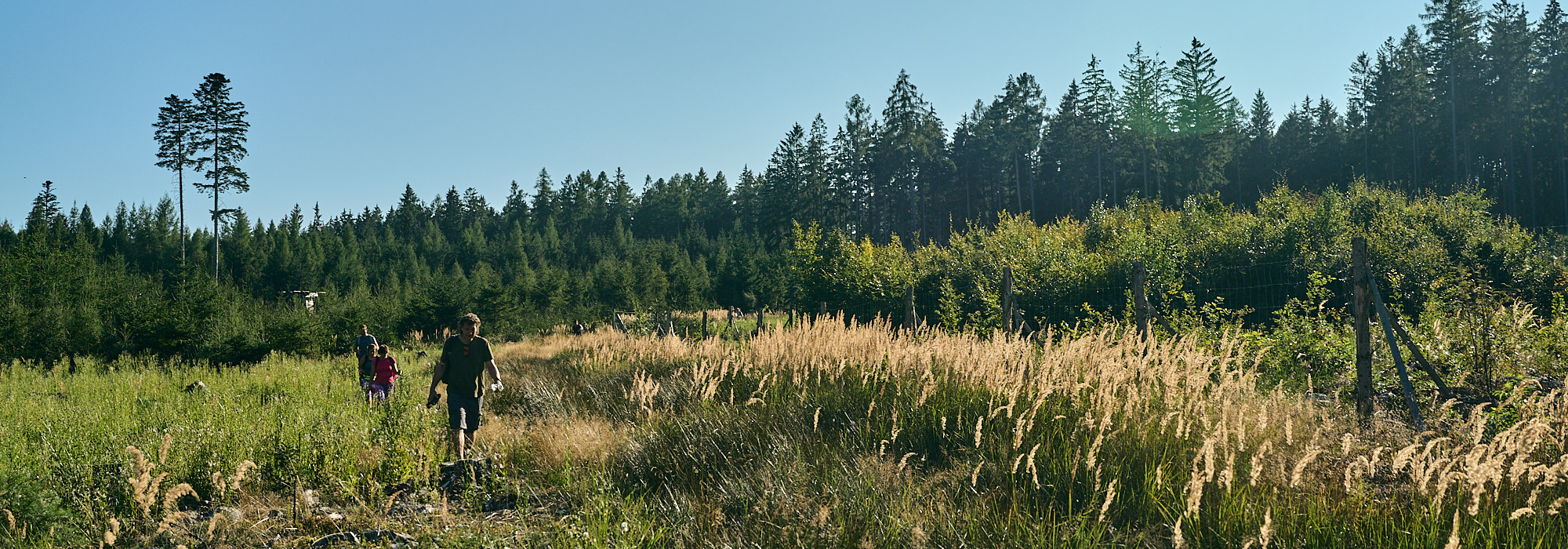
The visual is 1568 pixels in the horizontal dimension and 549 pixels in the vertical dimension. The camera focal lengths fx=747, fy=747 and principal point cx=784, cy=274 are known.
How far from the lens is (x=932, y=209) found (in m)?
57.1

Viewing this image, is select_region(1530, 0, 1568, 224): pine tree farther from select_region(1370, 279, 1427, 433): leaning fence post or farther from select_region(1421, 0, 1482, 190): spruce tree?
select_region(1370, 279, 1427, 433): leaning fence post

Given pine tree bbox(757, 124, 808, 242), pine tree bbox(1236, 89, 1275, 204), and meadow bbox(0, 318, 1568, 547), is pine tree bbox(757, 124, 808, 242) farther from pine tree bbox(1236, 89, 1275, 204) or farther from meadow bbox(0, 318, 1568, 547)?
meadow bbox(0, 318, 1568, 547)

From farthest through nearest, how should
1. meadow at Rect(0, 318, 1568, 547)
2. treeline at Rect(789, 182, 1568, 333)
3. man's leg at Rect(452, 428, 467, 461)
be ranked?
treeline at Rect(789, 182, 1568, 333) → man's leg at Rect(452, 428, 467, 461) → meadow at Rect(0, 318, 1568, 547)

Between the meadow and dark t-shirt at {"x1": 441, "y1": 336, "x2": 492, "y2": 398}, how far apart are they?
0.55 m

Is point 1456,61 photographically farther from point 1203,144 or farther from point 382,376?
point 382,376

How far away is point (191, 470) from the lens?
6066mm

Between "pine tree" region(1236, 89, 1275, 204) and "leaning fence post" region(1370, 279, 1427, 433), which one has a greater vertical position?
"pine tree" region(1236, 89, 1275, 204)

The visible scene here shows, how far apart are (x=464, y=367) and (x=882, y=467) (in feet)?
16.4

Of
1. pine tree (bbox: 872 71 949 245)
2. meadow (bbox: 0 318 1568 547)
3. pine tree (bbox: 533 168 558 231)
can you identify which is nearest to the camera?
meadow (bbox: 0 318 1568 547)

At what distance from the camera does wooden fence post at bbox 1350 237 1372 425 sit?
480 centimetres

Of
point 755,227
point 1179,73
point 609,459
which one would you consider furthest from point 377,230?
point 609,459

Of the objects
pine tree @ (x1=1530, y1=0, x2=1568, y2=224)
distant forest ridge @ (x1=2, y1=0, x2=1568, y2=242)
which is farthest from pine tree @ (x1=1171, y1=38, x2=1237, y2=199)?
pine tree @ (x1=1530, y1=0, x2=1568, y2=224)

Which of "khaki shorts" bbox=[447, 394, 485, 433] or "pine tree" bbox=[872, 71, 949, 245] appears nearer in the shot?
"khaki shorts" bbox=[447, 394, 485, 433]

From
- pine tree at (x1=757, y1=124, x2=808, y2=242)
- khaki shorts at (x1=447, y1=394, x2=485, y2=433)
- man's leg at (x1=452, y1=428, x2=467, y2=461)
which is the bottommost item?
man's leg at (x1=452, y1=428, x2=467, y2=461)
